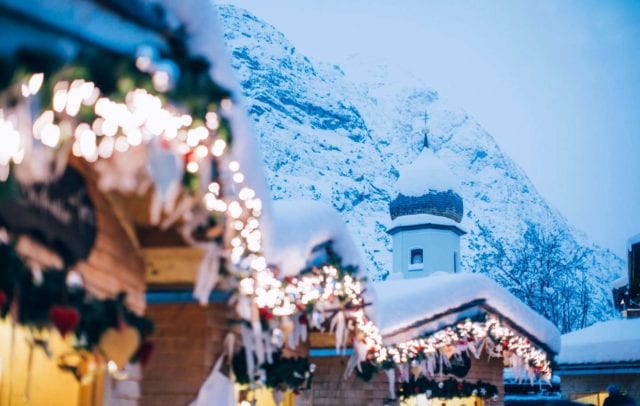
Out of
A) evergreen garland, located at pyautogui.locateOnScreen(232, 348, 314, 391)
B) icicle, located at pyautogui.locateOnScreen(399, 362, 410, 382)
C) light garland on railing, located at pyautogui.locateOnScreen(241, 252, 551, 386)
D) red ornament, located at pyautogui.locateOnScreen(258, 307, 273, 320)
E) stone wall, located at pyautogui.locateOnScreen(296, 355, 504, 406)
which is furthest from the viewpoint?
icicle, located at pyautogui.locateOnScreen(399, 362, 410, 382)

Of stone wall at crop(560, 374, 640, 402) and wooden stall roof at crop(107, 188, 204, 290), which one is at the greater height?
wooden stall roof at crop(107, 188, 204, 290)

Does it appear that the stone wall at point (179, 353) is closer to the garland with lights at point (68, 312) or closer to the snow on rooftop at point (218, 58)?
the garland with lights at point (68, 312)

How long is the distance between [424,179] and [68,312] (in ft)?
121

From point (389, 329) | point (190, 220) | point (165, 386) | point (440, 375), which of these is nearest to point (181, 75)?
point (190, 220)

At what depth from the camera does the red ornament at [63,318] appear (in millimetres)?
4316

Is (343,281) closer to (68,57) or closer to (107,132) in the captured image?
(107,132)

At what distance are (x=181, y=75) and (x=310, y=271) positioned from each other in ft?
16.5

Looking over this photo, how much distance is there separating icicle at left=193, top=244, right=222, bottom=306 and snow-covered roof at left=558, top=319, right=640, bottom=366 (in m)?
18.0

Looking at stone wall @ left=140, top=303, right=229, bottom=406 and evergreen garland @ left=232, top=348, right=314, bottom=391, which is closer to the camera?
stone wall @ left=140, top=303, right=229, bottom=406

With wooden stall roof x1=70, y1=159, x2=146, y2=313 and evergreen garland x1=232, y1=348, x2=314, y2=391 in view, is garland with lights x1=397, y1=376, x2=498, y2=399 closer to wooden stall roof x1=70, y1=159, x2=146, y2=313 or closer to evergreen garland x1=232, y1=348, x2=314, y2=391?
evergreen garland x1=232, y1=348, x2=314, y2=391

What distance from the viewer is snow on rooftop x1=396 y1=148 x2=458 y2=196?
40.2 metres

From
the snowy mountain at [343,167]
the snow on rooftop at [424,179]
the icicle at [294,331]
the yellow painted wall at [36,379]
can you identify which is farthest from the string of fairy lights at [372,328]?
the snowy mountain at [343,167]

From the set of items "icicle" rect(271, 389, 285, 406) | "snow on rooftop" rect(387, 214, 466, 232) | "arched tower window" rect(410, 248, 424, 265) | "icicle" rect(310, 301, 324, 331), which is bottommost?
"icicle" rect(271, 389, 285, 406)

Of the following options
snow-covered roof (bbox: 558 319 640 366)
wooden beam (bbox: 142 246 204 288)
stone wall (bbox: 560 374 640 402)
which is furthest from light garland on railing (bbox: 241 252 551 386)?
stone wall (bbox: 560 374 640 402)
